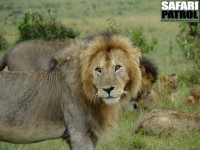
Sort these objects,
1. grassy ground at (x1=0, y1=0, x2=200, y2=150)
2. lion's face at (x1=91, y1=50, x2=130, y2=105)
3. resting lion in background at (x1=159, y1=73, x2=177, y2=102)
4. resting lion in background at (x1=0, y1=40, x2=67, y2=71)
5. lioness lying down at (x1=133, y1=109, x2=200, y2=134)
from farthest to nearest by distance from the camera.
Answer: resting lion in background at (x1=159, y1=73, x2=177, y2=102) < resting lion in background at (x1=0, y1=40, x2=67, y2=71) < lioness lying down at (x1=133, y1=109, x2=200, y2=134) < grassy ground at (x1=0, y1=0, x2=200, y2=150) < lion's face at (x1=91, y1=50, x2=130, y2=105)

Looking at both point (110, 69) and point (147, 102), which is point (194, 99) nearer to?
point (147, 102)

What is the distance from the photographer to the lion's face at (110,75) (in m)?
4.65

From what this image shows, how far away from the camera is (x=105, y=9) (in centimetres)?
3672

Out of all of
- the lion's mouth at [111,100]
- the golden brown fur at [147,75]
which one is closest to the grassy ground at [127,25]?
the golden brown fur at [147,75]

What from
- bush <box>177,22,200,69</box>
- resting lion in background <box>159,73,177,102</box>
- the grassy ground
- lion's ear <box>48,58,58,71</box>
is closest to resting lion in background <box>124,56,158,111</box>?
the grassy ground

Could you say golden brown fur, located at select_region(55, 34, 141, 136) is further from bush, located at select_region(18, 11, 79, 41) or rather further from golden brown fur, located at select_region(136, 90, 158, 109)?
bush, located at select_region(18, 11, 79, 41)

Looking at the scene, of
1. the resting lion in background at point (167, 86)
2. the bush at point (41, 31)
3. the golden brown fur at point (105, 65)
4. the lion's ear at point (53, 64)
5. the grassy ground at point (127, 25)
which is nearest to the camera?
the golden brown fur at point (105, 65)

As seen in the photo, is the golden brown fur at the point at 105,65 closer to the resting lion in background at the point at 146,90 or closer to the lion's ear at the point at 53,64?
the lion's ear at the point at 53,64

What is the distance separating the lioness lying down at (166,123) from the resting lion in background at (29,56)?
2217 mm

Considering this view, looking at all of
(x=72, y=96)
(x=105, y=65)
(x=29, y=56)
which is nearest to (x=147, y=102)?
(x=29, y=56)

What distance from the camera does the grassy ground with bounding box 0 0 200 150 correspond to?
646cm

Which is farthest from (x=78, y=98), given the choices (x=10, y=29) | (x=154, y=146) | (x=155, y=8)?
(x=155, y=8)

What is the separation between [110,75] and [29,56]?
421cm

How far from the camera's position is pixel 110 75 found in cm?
470
